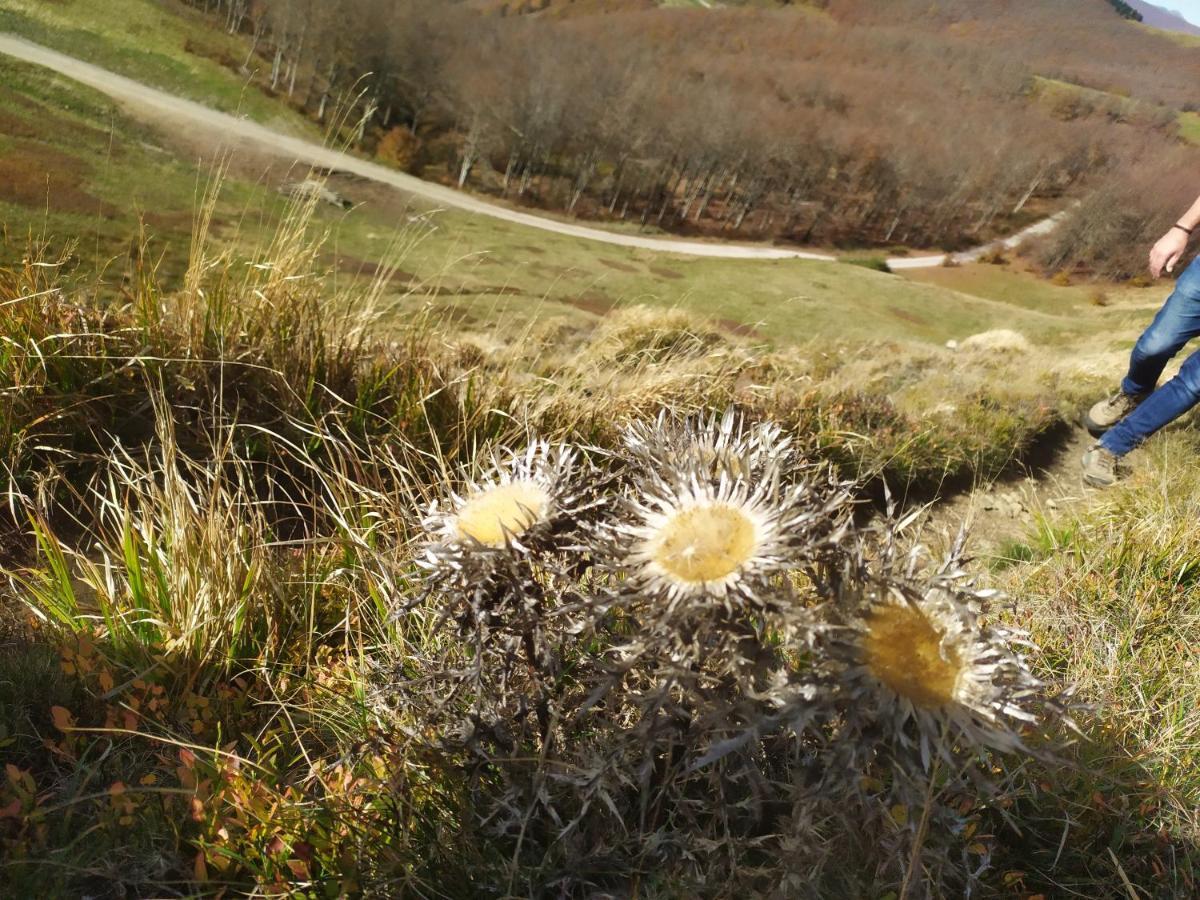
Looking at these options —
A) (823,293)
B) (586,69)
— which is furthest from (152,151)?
(586,69)

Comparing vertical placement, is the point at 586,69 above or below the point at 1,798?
above

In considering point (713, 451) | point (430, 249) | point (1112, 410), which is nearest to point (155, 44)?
point (430, 249)

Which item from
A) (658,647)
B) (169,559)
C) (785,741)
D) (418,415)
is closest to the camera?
(658,647)

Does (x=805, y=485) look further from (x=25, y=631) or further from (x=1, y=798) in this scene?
(x=25, y=631)

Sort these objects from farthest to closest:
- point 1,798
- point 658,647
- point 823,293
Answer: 1. point 823,293
2. point 1,798
3. point 658,647

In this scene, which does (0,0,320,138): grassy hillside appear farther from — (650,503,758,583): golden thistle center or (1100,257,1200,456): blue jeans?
(1100,257,1200,456): blue jeans

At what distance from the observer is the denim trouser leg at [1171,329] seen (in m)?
4.16

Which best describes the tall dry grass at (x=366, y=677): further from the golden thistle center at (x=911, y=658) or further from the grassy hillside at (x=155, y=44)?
the grassy hillside at (x=155, y=44)

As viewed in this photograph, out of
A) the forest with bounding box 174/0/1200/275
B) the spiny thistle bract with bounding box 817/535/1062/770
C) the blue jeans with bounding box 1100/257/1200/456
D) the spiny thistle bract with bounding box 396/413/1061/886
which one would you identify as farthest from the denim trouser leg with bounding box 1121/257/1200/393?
the forest with bounding box 174/0/1200/275

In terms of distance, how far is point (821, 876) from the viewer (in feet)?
4.29

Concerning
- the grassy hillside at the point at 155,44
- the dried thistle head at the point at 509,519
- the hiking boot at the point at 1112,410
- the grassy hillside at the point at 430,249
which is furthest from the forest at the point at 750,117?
the dried thistle head at the point at 509,519

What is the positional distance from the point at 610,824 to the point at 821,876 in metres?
0.48

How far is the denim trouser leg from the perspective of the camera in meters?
4.16

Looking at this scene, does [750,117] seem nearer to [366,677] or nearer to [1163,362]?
[1163,362]
